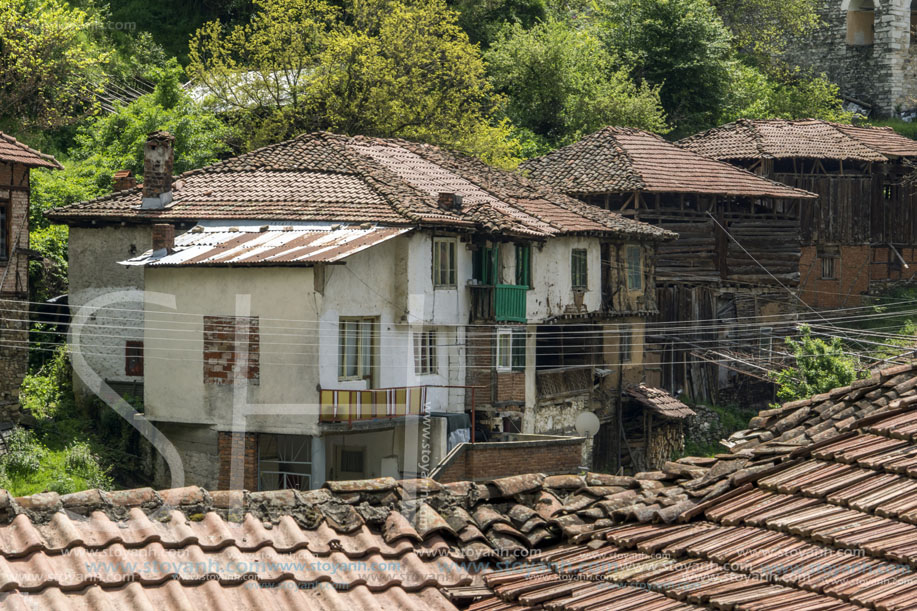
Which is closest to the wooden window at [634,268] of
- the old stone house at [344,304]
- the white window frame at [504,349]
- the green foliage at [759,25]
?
the old stone house at [344,304]

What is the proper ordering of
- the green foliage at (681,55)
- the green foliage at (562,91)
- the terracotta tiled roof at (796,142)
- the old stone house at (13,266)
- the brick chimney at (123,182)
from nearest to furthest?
the old stone house at (13,266), the brick chimney at (123,182), the terracotta tiled roof at (796,142), the green foliage at (562,91), the green foliage at (681,55)

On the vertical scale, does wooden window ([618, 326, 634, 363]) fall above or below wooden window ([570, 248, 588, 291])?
below

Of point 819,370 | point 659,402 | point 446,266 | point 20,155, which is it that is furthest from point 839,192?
point 20,155

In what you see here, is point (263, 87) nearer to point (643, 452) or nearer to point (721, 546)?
point (643, 452)

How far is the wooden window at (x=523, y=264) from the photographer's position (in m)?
29.8

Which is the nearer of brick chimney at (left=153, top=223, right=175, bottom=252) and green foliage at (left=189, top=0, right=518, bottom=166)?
brick chimney at (left=153, top=223, right=175, bottom=252)

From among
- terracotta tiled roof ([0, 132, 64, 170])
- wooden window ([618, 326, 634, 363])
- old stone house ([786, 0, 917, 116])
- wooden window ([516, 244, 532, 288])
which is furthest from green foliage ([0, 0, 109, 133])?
old stone house ([786, 0, 917, 116])

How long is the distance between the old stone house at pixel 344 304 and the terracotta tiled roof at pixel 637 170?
3.10m

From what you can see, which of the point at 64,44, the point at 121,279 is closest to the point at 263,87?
the point at 64,44

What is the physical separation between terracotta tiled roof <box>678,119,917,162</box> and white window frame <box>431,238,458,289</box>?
15.2 meters

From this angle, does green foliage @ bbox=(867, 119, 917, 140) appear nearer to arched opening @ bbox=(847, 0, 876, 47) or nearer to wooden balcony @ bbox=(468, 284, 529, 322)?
arched opening @ bbox=(847, 0, 876, 47)

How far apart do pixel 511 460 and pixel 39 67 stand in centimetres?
1965

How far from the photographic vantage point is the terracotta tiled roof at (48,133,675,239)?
27.3 m

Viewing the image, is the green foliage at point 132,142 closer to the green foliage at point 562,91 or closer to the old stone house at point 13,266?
the old stone house at point 13,266
